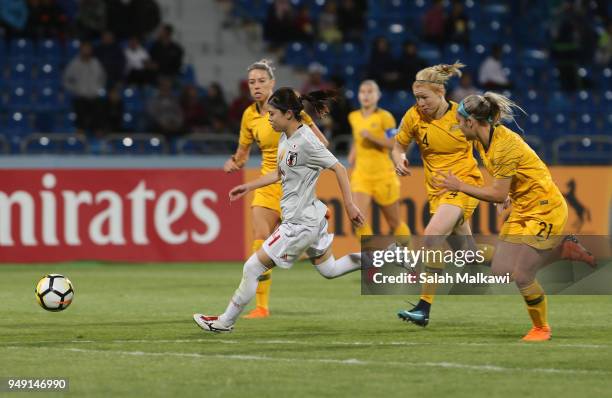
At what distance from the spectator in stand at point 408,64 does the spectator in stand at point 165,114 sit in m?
4.28

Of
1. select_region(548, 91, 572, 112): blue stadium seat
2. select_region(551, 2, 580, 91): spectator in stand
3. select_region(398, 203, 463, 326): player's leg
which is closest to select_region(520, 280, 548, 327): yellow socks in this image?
select_region(398, 203, 463, 326): player's leg

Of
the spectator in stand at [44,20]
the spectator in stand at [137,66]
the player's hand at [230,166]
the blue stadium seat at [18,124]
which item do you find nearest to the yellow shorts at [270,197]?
the player's hand at [230,166]

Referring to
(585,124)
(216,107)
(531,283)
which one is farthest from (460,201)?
(585,124)

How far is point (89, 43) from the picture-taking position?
2083 centimetres

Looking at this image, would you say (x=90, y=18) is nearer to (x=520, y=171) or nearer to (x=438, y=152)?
(x=438, y=152)

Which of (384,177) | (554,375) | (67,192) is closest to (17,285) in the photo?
(67,192)

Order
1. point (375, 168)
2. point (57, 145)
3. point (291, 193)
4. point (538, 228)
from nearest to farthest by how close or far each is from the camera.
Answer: point (538, 228), point (291, 193), point (375, 168), point (57, 145)

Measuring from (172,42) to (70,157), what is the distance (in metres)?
4.00

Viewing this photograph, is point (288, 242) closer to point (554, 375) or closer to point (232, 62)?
point (554, 375)

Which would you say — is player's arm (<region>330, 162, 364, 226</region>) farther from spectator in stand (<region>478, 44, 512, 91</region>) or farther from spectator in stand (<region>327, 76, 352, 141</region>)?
spectator in stand (<region>478, 44, 512, 91</region>)

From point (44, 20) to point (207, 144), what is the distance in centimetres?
401

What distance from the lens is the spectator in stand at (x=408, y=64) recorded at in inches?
890

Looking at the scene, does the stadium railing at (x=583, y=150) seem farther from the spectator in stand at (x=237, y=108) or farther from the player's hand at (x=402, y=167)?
the player's hand at (x=402, y=167)

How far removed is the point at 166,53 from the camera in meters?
21.8
